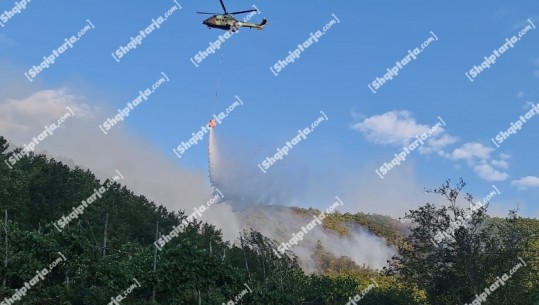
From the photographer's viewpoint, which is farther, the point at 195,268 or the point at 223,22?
the point at 223,22

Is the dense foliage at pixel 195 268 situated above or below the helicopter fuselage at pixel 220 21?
below

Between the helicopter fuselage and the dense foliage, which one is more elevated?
the helicopter fuselage

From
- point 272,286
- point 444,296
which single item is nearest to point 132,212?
point 272,286

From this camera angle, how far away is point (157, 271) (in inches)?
1005

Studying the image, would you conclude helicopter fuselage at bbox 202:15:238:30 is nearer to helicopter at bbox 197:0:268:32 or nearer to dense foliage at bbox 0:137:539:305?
helicopter at bbox 197:0:268:32

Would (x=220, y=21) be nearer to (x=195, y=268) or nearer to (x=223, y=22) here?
(x=223, y=22)

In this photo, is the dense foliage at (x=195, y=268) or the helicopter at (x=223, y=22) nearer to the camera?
the dense foliage at (x=195, y=268)

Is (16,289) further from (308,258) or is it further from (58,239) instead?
(308,258)

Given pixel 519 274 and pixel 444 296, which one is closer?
pixel 519 274

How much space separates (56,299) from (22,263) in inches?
91.5

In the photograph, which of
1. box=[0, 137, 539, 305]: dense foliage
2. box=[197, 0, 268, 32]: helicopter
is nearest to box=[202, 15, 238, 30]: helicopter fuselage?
box=[197, 0, 268, 32]: helicopter

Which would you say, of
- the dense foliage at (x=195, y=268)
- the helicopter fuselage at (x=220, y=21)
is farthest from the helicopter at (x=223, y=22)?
the dense foliage at (x=195, y=268)

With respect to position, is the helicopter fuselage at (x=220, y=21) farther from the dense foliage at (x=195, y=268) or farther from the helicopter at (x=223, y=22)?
the dense foliage at (x=195, y=268)

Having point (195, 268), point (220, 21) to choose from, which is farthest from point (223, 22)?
point (195, 268)
